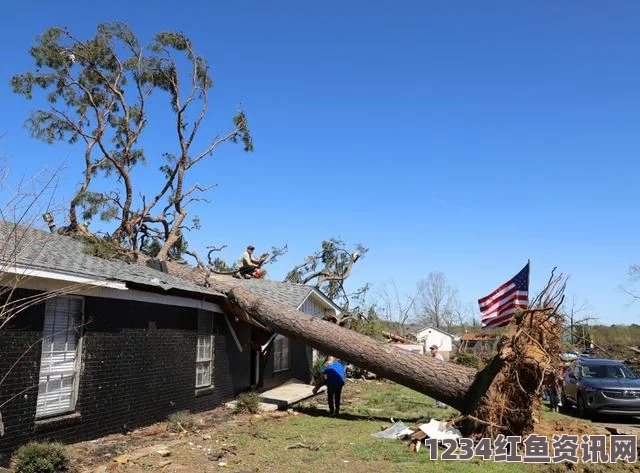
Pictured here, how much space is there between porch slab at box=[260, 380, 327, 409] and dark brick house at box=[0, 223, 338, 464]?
1.29 m

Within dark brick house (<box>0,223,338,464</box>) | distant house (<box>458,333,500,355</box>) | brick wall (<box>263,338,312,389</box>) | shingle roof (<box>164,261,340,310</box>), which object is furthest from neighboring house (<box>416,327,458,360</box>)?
dark brick house (<box>0,223,338,464</box>)

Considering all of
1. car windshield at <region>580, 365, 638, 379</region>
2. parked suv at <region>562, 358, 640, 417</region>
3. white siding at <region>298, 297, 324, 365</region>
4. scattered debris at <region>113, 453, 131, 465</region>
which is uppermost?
white siding at <region>298, 297, 324, 365</region>

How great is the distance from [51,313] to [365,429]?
6.38m

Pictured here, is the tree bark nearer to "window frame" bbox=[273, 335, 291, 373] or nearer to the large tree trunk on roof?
the large tree trunk on roof

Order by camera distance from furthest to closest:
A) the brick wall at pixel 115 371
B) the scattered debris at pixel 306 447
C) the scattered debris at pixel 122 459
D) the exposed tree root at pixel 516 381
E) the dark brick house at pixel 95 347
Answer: the exposed tree root at pixel 516 381 → the scattered debris at pixel 306 447 → the scattered debris at pixel 122 459 → the brick wall at pixel 115 371 → the dark brick house at pixel 95 347

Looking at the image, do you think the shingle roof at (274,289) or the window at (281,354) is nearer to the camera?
the shingle roof at (274,289)

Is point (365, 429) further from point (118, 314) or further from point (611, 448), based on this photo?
point (118, 314)

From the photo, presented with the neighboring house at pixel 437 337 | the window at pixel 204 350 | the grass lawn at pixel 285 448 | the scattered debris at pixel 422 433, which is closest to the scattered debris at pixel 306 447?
the grass lawn at pixel 285 448

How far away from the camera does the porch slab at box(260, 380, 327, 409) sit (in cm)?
1489

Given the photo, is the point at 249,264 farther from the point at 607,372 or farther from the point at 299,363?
the point at 607,372

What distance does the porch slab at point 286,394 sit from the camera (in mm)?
14891

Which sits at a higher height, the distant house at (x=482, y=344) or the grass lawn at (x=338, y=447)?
the distant house at (x=482, y=344)

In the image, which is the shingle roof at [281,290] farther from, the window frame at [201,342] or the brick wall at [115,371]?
the brick wall at [115,371]

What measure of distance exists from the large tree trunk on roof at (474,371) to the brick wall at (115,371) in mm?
3009
